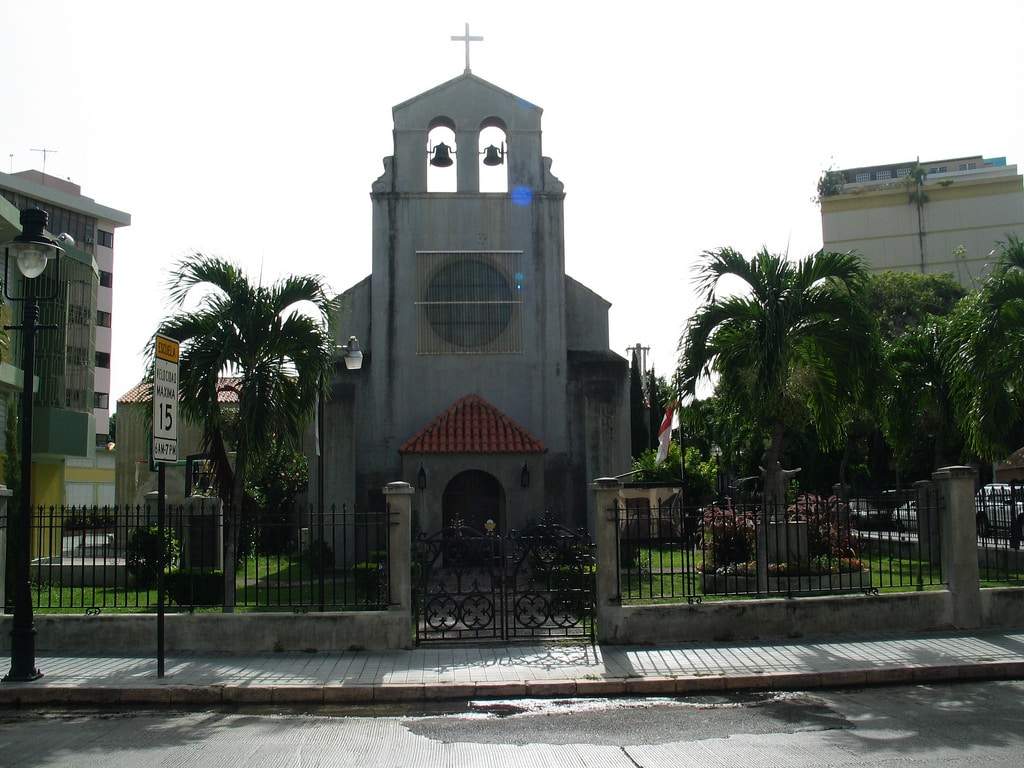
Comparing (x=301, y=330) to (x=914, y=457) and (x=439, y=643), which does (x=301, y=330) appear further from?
(x=914, y=457)

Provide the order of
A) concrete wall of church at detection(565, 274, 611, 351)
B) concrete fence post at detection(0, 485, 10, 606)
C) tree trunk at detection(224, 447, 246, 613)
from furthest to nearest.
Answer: concrete wall of church at detection(565, 274, 611, 351), tree trunk at detection(224, 447, 246, 613), concrete fence post at detection(0, 485, 10, 606)

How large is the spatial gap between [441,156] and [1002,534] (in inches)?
604

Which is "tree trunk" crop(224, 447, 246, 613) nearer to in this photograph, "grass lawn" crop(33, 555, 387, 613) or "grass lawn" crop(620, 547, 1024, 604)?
"grass lawn" crop(33, 555, 387, 613)

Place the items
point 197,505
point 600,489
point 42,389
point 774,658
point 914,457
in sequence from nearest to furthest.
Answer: point 774,658 < point 600,489 < point 197,505 < point 42,389 < point 914,457

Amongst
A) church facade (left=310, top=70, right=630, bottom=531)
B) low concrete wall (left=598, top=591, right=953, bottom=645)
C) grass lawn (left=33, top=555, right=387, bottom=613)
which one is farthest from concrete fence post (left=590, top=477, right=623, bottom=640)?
church facade (left=310, top=70, right=630, bottom=531)

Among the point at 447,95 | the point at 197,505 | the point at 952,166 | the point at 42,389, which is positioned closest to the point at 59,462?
the point at 42,389

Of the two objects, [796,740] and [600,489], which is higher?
[600,489]

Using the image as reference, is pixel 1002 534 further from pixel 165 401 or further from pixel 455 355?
pixel 165 401

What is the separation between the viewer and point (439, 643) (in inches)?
477

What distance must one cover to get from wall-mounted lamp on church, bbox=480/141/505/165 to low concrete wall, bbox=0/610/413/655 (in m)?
15.3

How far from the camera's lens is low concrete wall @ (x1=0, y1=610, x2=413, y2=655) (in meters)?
11.8

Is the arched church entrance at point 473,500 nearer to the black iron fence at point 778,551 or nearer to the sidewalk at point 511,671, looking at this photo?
the black iron fence at point 778,551

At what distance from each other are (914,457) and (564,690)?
36066 mm

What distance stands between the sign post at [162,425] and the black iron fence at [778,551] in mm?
5437
